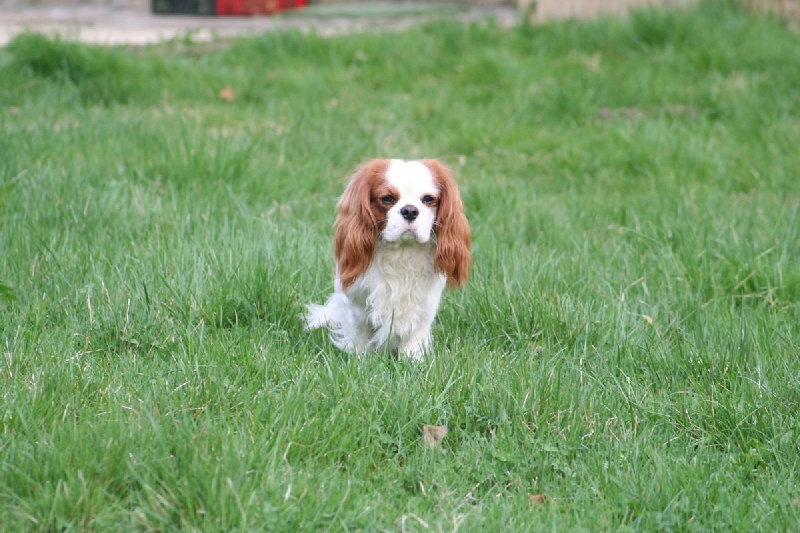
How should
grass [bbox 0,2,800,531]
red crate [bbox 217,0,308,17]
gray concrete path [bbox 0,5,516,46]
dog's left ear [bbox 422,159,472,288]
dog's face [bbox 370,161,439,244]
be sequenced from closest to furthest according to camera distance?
1. grass [bbox 0,2,800,531]
2. dog's face [bbox 370,161,439,244]
3. dog's left ear [bbox 422,159,472,288]
4. gray concrete path [bbox 0,5,516,46]
5. red crate [bbox 217,0,308,17]

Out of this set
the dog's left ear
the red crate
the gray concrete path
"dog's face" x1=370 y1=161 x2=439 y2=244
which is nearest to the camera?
"dog's face" x1=370 y1=161 x2=439 y2=244

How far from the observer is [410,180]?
10.8 feet

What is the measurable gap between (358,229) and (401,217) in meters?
0.16

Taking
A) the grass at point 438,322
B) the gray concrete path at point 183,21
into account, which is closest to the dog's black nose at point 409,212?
the grass at point 438,322

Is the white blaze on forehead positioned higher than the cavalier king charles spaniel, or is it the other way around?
the white blaze on forehead

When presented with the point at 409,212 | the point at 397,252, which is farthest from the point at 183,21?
the point at 409,212

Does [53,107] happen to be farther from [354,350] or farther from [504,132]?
[354,350]

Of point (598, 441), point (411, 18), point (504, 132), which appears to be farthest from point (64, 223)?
point (411, 18)

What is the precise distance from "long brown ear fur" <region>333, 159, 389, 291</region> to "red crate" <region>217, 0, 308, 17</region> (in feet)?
25.6

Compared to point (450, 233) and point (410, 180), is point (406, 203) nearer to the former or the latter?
point (410, 180)

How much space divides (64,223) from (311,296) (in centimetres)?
121

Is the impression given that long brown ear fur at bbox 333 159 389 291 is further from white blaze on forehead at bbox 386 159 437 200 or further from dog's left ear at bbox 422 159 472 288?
dog's left ear at bbox 422 159 472 288

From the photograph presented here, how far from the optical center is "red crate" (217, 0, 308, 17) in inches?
418

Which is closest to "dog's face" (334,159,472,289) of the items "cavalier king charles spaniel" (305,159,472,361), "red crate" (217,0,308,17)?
"cavalier king charles spaniel" (305,159,472,361)
